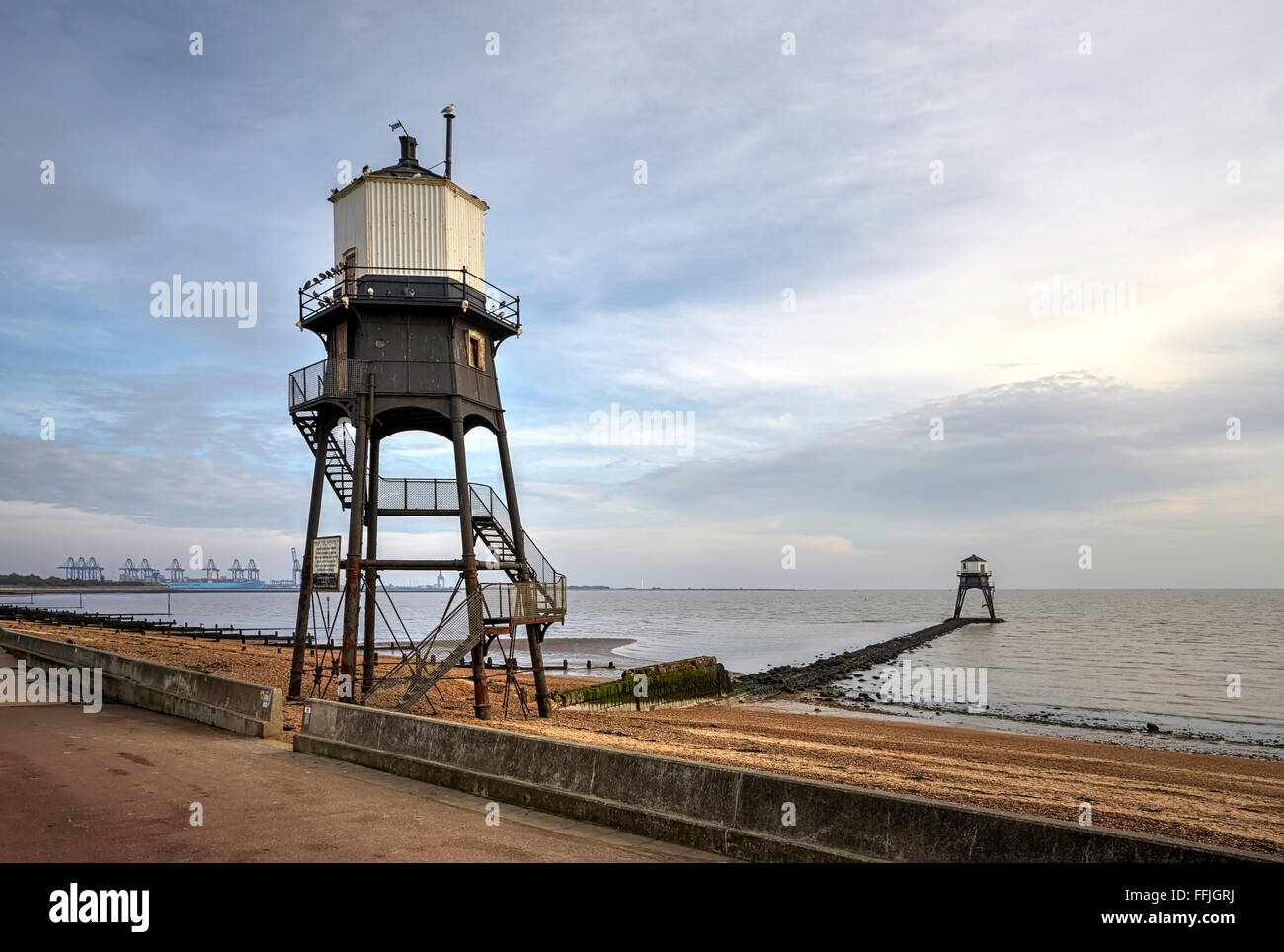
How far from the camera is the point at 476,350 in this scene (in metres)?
22.0

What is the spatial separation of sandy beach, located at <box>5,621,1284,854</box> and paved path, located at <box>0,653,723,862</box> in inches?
151

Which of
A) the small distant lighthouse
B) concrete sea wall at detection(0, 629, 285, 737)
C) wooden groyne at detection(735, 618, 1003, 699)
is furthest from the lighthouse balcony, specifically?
the small distant lighthouse

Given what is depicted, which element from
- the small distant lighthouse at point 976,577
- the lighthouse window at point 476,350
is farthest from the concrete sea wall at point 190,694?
the small distant lighthouse at point 976,577

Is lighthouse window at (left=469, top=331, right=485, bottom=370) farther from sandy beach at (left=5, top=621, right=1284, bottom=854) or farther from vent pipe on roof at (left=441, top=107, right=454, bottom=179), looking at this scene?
sandy beach at (left=5, top=621, right=1284, bottom=854)

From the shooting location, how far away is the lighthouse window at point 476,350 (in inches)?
858

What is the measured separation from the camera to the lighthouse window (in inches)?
858

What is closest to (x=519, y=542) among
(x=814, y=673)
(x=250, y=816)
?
(x=250, y=816)

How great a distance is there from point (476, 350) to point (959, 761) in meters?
15.3

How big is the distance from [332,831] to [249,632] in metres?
79.7

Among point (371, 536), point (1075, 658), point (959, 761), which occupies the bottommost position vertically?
point (1075, 658)

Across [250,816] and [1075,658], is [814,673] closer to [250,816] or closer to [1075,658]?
[1075,658]
